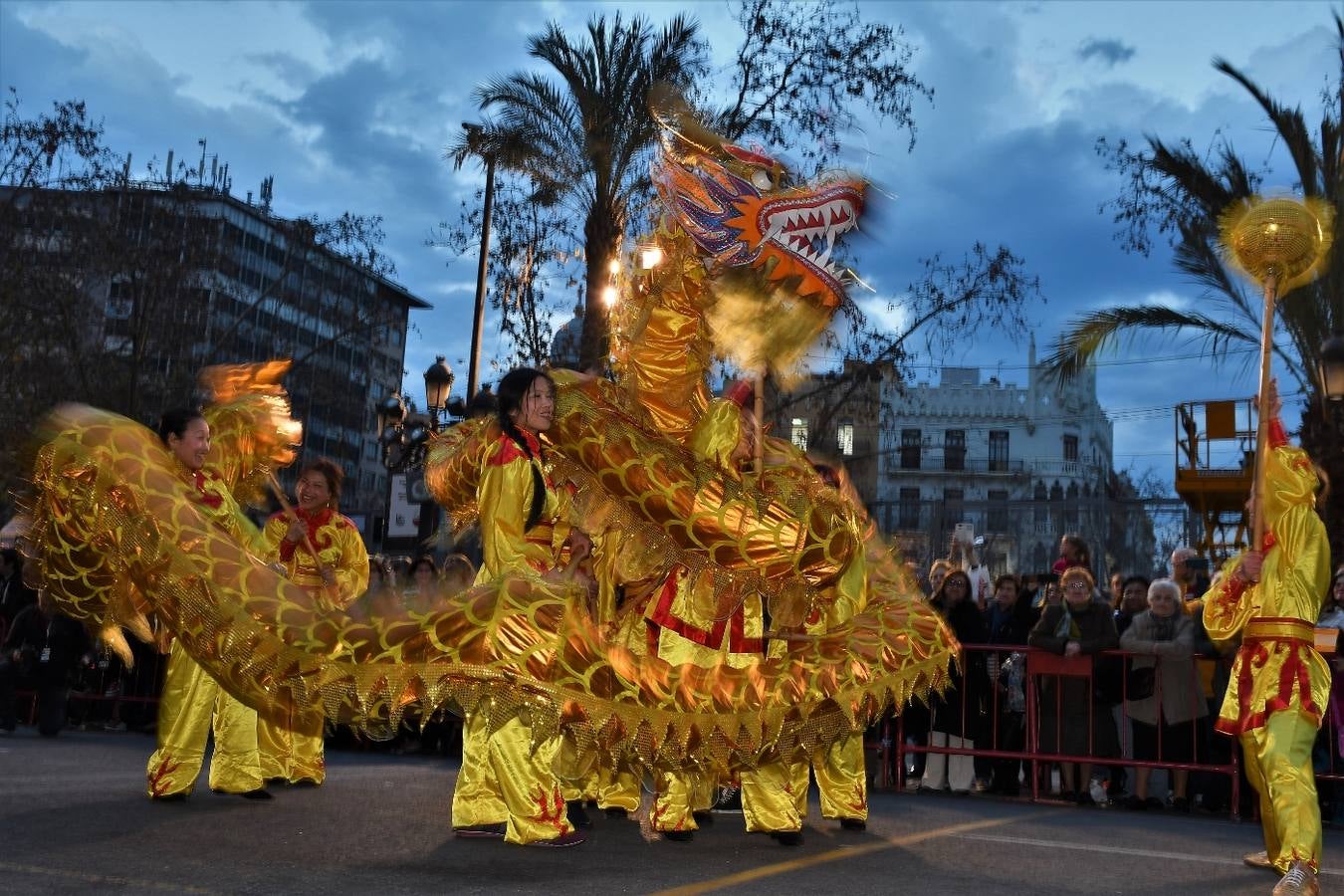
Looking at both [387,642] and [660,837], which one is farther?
[660,837]

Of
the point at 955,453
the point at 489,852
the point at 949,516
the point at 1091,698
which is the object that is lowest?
the point at 489,852

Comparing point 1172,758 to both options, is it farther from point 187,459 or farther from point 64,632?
point 64,632

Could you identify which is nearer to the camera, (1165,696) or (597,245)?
(1165,696)

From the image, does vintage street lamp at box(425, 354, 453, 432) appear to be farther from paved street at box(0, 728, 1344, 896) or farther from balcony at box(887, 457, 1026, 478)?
balcony at box(887, 457, 1026, 478)

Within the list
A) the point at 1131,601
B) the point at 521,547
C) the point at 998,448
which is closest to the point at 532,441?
the point at 521,547

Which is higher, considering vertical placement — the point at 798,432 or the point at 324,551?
the point at 798,432

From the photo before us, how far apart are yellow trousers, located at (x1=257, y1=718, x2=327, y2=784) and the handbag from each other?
4.97 metres

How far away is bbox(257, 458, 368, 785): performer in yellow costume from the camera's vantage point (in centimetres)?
671

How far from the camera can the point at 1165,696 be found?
8.38 m

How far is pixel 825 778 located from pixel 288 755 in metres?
2.77

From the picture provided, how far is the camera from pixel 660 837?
553cm

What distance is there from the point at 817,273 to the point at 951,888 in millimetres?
2173

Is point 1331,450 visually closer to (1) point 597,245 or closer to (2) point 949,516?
(1) point 597,245

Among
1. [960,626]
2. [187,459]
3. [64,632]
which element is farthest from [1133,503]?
[187,459]
